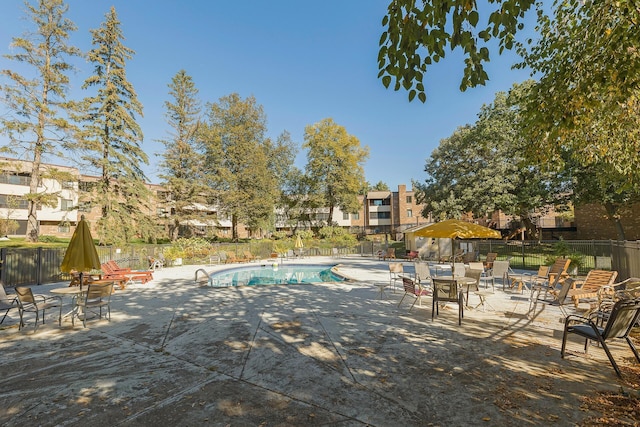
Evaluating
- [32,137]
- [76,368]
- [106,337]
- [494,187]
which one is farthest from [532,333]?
[32,137]

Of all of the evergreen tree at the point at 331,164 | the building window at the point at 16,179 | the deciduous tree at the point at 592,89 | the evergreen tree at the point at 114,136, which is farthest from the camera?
the evergreen tree at the point at 331,164

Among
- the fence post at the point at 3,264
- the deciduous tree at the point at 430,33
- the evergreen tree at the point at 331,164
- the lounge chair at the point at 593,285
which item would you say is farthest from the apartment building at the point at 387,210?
the deciduous tree at the point at 430,33

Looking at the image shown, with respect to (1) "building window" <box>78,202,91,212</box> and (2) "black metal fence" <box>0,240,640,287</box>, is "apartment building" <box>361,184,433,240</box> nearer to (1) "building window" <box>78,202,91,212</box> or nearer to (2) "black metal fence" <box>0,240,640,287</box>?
(2) "black metal fence" <box>0,240,640,287</box>

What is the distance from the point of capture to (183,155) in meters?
30.5

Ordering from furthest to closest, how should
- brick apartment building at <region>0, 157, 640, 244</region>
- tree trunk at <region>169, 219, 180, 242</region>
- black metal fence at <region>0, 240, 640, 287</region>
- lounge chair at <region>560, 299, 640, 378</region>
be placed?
tree trunk at <region>169, 219, 180, 242</region>
brick apartment building at <region>0, 157, 640, 244</region>
black metal fence at <region>0, 240, 640, 287</region>
lounge chair at <region>560, 299, 640, 378</region>

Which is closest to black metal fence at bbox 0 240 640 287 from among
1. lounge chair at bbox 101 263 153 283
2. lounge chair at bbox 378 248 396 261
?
lounge chair at bbox 101 263 153 283

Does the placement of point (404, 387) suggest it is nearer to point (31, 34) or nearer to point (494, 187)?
point (494, 187)

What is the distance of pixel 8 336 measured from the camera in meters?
5.93

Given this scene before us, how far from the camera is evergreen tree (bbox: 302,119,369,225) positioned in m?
38.5

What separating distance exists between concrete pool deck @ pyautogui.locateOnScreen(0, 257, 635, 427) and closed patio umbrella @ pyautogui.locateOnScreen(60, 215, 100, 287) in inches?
49.4

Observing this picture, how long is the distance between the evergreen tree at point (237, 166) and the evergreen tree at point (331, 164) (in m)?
6.17

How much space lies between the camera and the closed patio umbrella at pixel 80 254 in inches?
286

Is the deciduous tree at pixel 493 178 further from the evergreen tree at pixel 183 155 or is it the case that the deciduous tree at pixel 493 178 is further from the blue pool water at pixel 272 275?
the evergreen tree at pixel 183 155

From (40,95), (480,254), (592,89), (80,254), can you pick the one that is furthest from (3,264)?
(480,254)
